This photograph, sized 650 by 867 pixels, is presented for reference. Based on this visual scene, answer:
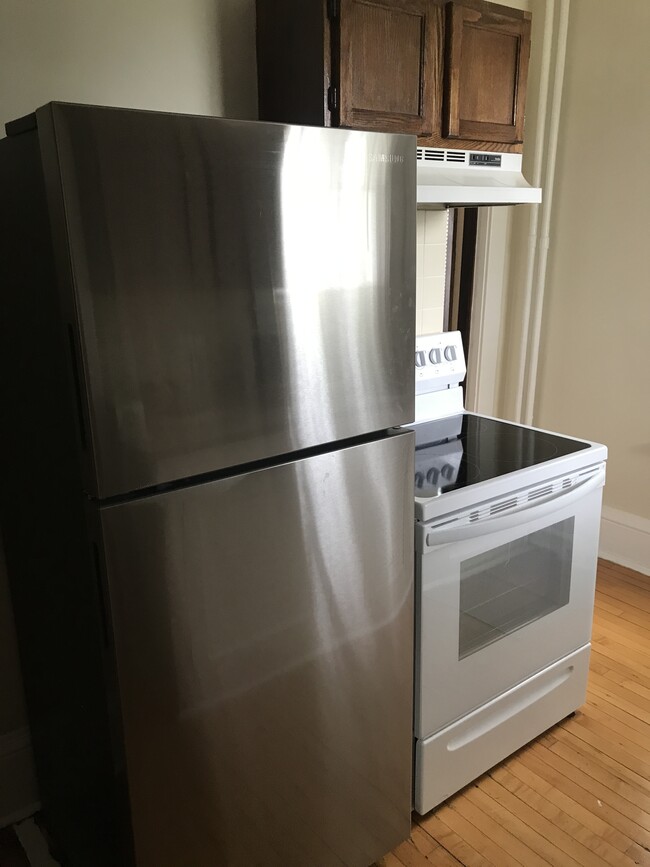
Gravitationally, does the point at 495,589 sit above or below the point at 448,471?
below

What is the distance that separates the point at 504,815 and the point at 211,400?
1421 millimetres

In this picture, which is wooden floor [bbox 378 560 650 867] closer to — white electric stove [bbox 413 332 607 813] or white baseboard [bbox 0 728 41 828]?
white electric stove [bbox 413 332 607 813]

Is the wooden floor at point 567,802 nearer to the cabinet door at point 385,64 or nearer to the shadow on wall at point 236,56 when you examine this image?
the cabinet door at point 385,64

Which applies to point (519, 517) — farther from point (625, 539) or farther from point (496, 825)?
point (625, 539)

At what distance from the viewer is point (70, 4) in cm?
159

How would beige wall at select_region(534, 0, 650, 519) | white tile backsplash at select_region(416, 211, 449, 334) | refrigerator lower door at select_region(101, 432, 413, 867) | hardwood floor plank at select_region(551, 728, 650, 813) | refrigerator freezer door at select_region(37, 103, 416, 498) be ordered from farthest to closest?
beige wall at select_region(534, 0, 650, 519), white tile backsplash at select_region(416, 211, 449, 334), hardwood floor plank at select_region(551, 728, 650, 813), refrigerator lower door at select_region(101, 432, 413, 867), refrigerator freezer door at select_region(37, 103, 416, 498)

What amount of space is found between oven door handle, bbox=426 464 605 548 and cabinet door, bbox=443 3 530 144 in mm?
1033

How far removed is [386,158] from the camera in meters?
1.32

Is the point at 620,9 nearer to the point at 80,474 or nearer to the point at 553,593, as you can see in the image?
the point at 553,593

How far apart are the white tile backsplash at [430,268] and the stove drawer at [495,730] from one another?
1217mm

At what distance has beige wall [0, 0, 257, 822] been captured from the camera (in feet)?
5.12

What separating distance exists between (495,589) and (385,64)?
4.51 feet

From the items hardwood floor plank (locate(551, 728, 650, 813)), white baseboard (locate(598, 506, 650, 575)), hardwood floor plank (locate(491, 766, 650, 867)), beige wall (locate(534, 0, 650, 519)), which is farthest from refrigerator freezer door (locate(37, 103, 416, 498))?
white baseboard (locate(598, 506, 650, 575))

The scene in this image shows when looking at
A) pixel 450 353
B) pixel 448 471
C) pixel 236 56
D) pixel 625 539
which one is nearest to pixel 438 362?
pixel 450 353
